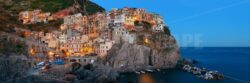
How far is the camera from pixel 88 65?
51.4m

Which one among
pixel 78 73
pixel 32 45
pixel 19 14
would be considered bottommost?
pixel 78 73

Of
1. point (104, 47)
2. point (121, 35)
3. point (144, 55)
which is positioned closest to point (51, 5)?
point (121, 35)

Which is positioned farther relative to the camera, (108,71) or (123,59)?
(123,59)

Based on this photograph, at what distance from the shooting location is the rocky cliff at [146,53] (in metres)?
57.7

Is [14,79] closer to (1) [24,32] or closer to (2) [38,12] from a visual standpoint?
(1) [24,32]

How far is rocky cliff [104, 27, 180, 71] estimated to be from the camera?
5769 cm

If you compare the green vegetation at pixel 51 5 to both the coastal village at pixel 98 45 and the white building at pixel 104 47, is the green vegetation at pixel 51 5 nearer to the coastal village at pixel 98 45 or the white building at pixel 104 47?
the coastal village at pixel 98 45

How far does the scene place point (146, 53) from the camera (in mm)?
61031

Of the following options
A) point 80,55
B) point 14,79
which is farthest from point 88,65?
point 14,79

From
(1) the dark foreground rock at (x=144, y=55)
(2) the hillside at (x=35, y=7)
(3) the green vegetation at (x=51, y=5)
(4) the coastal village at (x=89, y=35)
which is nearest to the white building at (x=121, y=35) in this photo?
(4) the coastal village at (x=89, y=35)

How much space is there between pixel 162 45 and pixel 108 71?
19.8 m

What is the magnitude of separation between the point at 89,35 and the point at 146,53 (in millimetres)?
10610

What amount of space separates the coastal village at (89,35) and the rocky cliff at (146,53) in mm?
1050

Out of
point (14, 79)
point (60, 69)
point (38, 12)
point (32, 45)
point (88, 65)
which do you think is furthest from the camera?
point (38, 12)
